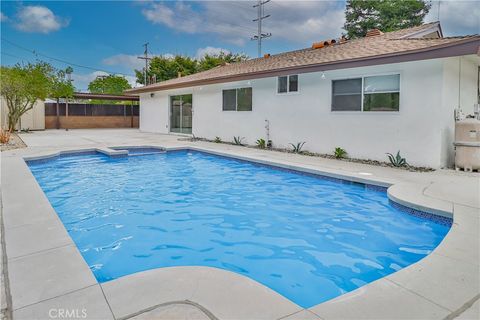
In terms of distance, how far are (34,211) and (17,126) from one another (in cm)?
1880

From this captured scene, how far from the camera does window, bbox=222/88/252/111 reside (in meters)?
13.2

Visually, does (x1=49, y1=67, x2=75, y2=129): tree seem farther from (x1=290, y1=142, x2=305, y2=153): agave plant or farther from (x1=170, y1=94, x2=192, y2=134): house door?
(x1=290, y1=142, x2=305, y2=153): agave plant

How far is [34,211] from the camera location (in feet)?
14.2

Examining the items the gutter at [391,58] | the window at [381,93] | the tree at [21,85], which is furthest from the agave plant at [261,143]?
the tree at [21,85]

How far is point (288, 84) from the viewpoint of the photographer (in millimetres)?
11375

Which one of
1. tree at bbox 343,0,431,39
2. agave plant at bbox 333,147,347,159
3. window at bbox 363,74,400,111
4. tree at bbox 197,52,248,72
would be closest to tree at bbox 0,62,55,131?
agave plant at bbox 333,147,347,159

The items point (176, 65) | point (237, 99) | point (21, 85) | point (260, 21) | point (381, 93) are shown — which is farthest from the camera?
point (176, 65)

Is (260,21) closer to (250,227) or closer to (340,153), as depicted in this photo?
(340,153)

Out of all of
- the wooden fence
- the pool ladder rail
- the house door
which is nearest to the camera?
the pool ladder rail

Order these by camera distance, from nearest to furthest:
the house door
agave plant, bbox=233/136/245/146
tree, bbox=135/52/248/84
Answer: agave plant, bbox=233/136/245/146
the house door
tree, bbox=135/52/248/84

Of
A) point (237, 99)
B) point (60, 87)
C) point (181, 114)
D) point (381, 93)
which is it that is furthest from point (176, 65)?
point (381, 93)

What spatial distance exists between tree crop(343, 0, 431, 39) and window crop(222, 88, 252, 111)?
18084mm

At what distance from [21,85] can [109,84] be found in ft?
107

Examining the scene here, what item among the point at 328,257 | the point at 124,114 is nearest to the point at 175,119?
the point at 124,114
